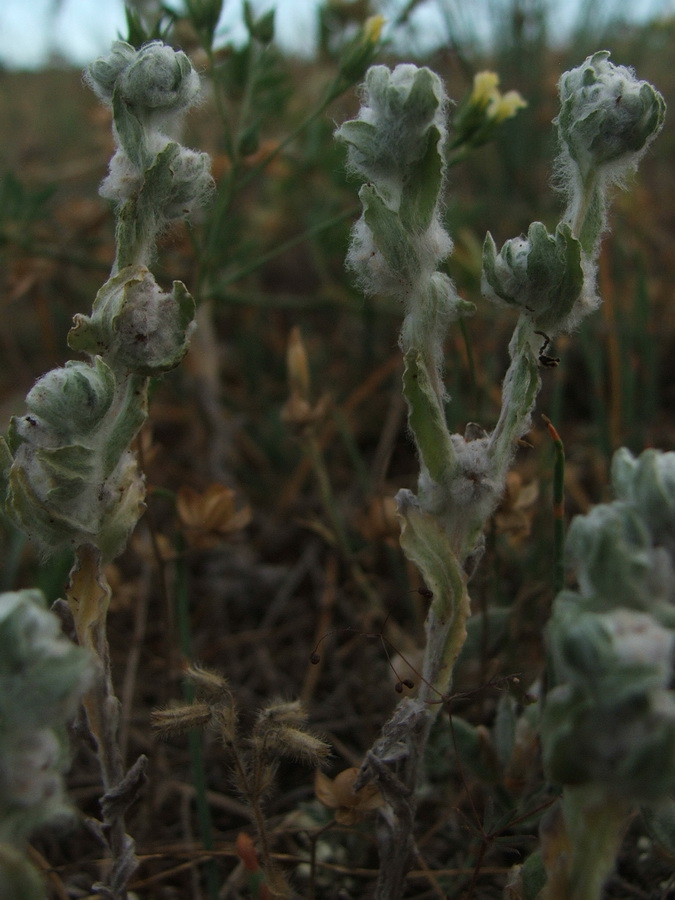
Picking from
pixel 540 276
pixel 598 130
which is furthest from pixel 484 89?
pixel 540 276

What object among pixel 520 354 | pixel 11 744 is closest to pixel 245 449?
pixel 520 354

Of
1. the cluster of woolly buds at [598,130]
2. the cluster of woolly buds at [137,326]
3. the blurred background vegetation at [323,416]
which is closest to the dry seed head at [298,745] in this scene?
the blurred background vegetation at [323,416]

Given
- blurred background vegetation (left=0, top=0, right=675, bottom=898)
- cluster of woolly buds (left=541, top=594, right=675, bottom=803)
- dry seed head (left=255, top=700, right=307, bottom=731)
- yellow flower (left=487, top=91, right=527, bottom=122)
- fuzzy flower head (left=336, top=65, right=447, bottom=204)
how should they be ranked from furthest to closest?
Answer: yellow flower (left=487, top=91, right=527, bottom=122) < blurred background vegetation (left=0, top=0, right=675, bottom=898) < dry seed head (left=255, top=700, right=307, bottom=731) < fuzzy flower head (left=336, top=65, right=447, bottom=204) < cluster of woolly buds (left=541, top=594, right=675, bottom=803)

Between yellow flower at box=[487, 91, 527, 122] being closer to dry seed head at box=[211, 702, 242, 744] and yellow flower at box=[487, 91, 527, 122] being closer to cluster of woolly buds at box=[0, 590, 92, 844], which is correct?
dry seed head at box=[211, 702, 242, 744]

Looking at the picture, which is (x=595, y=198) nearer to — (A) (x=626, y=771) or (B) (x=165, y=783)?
(A) (x=626, y=771)

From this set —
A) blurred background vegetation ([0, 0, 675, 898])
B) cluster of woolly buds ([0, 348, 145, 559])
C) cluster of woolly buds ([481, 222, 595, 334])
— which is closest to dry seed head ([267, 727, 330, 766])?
blurred background vegetation ([0, 0, 675, 898])

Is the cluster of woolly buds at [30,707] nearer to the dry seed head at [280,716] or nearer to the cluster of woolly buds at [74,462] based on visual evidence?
the cluster of woolly buds at [74,462]
